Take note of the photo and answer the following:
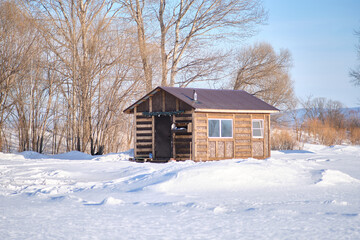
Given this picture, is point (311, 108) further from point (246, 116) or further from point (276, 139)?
point (246, 116)

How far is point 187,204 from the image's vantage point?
778 cm

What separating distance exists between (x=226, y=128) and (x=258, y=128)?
204 centimetres

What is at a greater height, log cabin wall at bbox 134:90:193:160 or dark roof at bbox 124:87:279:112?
dark roof at bbox 124:87:279:112

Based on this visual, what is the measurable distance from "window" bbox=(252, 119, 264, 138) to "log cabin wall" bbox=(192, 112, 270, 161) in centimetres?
16

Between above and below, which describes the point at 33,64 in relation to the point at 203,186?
above

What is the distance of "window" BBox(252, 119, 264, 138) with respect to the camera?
2058cm

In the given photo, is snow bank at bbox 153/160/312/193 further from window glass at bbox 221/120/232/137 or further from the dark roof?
window glass at bbox 221/120/232/137

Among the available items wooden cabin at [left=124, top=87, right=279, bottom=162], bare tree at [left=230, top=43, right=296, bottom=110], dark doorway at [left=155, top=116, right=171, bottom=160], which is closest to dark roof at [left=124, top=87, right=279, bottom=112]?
wooden cabin at [left=124, top=87, right=279, bottom=162]

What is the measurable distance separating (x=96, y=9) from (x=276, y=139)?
14691mm

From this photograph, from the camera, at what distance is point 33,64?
25297mm

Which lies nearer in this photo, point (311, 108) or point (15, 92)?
point (15, 92)

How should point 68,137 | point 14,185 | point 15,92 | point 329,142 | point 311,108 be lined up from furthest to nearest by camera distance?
point 311,108 → point 329,142 → point 68,137 → point 15,92 → point 14,185

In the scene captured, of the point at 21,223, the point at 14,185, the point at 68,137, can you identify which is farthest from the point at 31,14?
the point at 21,223

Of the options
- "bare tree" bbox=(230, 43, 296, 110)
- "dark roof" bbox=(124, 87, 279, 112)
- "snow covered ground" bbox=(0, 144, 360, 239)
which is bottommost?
"snow covered ground" bbox=(0, 144, 360, 239)
